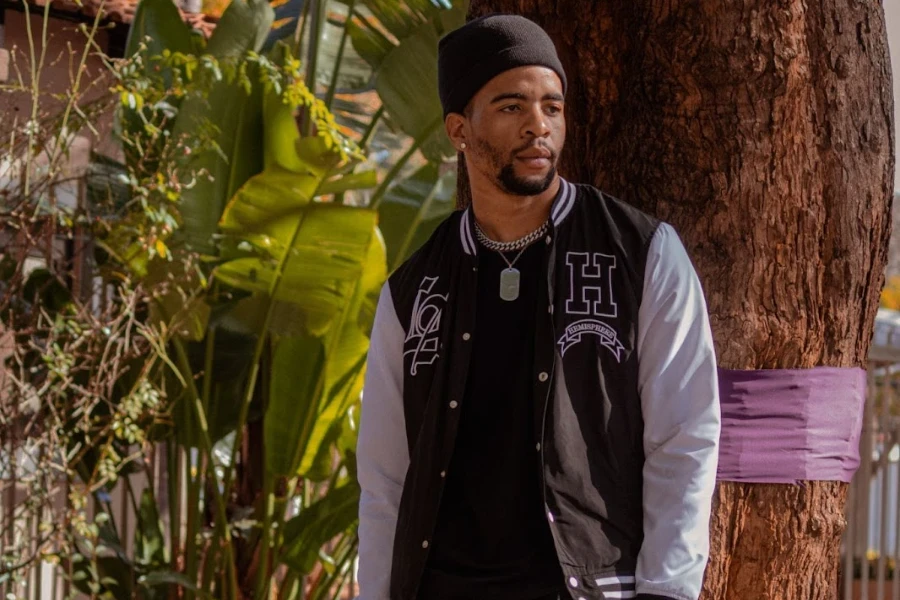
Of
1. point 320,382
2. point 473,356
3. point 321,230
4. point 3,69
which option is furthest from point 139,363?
point 473,356

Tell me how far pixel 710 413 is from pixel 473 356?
43cm

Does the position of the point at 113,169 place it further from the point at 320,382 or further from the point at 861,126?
the point at 861,126

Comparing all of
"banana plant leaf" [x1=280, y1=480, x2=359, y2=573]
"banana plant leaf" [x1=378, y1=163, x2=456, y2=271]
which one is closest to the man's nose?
"banana plant leaf" [x1=280, y1=480, x2=359, y2=573]

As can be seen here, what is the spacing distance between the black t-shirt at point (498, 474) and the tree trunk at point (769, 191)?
1.62 ft

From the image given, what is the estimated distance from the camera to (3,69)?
6312 millimetres

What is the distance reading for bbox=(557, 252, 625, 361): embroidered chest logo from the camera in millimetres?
2209

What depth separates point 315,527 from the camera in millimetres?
5852

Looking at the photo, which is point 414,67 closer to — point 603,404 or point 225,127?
point 225,127

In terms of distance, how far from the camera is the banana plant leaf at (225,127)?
5.77 m

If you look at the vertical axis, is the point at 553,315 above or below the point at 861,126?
below

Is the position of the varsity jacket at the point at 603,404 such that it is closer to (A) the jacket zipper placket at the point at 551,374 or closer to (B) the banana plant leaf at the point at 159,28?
(A) the jacket zipper placket at the point at 551,374

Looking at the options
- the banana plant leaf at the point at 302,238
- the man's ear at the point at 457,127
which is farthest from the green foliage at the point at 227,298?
the man's ear at the point at 457,127

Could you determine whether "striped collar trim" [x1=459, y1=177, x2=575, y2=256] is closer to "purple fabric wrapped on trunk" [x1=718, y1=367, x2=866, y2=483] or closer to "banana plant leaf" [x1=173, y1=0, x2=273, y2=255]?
"purple fabric wrapped on trunk" [x1=718, y1=367, x2=866, y2=483]

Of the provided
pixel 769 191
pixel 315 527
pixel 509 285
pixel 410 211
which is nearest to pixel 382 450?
pixel 509 285
